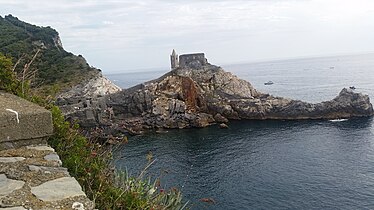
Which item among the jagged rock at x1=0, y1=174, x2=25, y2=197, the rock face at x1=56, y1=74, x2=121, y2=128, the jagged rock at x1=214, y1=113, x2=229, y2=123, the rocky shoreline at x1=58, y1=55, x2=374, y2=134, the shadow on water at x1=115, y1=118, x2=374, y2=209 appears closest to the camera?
the jagged rock at x1=0, y1=174, x2=25, y2=197

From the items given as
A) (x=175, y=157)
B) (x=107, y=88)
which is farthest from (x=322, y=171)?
(x=107, y=88)

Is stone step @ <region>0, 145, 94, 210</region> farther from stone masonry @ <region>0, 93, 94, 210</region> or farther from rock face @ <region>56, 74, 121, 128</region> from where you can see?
rock face @ <region>56, 74, 121, 128</region>

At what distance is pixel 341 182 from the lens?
105ft

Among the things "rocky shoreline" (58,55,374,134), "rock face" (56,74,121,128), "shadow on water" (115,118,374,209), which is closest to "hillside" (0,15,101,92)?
"rock face" (56,74,121,128)

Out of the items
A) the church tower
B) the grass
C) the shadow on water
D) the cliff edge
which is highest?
the church tower

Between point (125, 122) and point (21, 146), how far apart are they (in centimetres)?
5968

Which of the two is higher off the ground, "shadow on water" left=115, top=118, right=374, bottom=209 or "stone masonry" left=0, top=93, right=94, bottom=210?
"stone masonry" left=0, top=93, right=94, bottom=210

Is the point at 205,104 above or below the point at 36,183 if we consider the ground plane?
below

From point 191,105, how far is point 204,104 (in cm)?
273

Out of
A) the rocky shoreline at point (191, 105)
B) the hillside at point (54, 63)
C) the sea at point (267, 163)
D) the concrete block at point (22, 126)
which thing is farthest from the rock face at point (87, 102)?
the concrete block at point (22, 126)

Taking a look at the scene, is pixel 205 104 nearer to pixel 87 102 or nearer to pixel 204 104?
pixel 204 104

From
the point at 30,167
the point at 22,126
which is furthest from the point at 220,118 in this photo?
the point at 30,167

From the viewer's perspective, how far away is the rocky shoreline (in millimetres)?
63219

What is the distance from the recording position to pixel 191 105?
72375 mm
